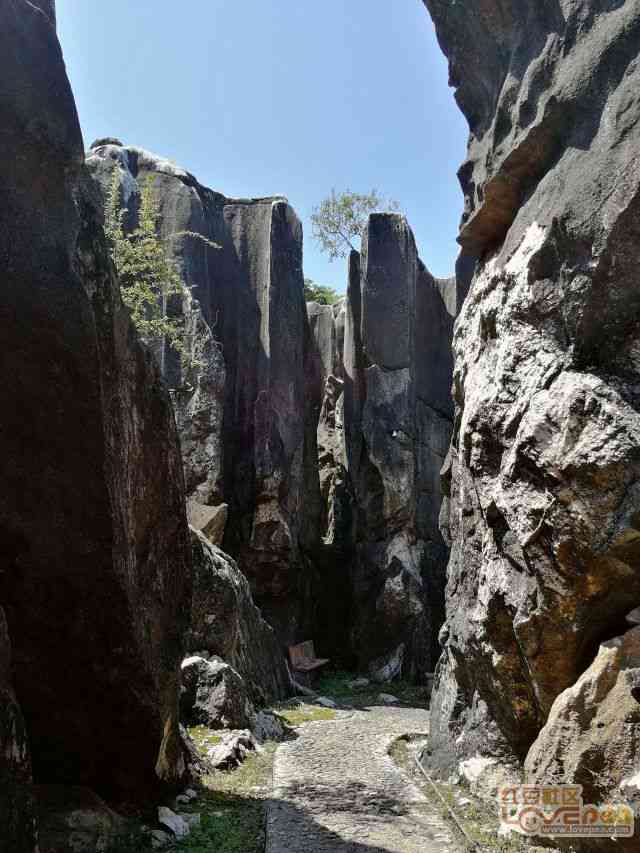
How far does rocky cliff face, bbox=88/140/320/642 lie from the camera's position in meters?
17.9

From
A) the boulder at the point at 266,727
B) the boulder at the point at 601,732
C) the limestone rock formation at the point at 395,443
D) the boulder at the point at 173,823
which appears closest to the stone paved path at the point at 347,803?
the boulder at the point at 266,727

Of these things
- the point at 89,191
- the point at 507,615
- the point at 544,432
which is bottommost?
the point at 507,615

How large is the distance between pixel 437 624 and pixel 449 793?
12.4 meters

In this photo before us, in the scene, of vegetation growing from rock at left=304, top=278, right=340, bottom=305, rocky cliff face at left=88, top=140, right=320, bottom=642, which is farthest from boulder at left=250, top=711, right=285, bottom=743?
vegetation growing from rock at left=304, top=278, right=340, bottom=305

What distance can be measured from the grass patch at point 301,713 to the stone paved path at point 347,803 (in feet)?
3.48

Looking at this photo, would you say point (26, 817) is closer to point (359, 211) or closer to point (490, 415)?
point (490, 415)

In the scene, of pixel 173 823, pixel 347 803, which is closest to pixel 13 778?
pixel 173 823

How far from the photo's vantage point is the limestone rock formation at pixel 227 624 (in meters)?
9.94

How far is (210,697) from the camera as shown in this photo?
8.91 m

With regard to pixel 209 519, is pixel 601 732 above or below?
below

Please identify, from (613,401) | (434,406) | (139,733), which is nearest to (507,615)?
(613,401)

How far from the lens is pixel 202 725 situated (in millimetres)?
8719

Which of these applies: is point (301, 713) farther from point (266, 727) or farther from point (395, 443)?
point (395, 443)

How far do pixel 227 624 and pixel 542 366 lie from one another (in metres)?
6.07
